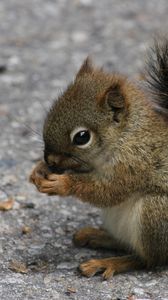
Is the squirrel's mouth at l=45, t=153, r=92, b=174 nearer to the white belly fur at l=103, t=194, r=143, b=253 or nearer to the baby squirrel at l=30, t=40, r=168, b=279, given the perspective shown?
the baby squirrel at l=30, t=40, r=168, b=279

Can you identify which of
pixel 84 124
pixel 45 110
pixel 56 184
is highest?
pixel 45 110

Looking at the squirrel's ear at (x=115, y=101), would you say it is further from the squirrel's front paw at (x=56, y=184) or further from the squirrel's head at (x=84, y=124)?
the squirrel's front paw at (x=56, y=184)

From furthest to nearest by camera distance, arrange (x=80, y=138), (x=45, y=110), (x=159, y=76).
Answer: (x=45, y=110), (x=159, y=76), (x=80, y=138)

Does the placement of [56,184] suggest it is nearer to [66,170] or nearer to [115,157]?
[66,170]

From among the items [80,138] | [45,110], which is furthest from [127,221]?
[45,110]

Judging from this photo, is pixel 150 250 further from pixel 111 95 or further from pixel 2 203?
pixel 2 203

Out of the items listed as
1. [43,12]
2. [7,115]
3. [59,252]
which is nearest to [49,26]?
[43,12]

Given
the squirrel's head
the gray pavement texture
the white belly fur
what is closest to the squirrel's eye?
the squirrel's head

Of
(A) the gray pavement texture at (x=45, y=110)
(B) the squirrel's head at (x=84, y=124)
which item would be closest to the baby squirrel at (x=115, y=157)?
(B) the squirrel's head at (x=84, y=124)
